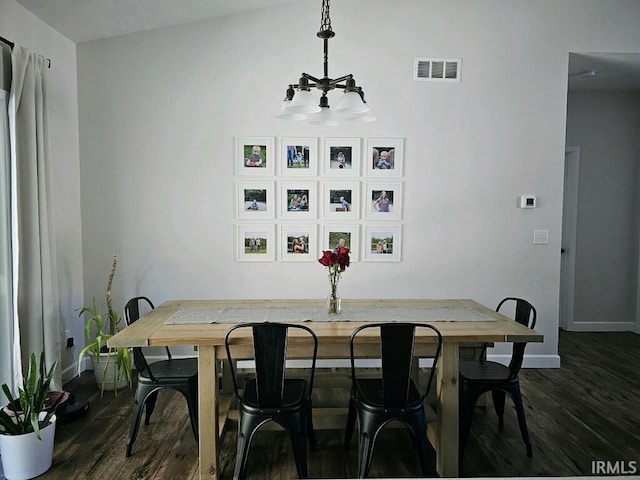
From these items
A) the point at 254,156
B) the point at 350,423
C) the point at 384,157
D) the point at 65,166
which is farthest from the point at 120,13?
the point at 350,423

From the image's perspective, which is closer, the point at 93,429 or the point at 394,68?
the point at 93,429

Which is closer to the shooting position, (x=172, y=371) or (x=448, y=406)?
(x=448, y=406)

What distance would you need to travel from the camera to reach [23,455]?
217cm

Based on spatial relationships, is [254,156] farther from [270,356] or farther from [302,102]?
[270,356]

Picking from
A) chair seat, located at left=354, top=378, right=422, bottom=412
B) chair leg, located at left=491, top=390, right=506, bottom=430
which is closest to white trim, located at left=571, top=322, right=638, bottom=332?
chair leg, located at left=491, top=390, right=506, bottom=430

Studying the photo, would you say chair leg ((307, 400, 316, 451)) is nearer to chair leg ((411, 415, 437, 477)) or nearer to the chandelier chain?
chair leg ((411, 415, 437, 477))

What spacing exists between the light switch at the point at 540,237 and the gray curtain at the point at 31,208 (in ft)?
12.8

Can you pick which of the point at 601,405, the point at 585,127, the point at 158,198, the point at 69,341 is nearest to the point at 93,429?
the point at 69,341

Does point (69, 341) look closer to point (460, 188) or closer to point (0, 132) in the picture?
point (0, 132)

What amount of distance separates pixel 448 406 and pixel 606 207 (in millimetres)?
4068

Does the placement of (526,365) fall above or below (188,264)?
below

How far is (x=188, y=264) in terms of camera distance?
12.4 ft

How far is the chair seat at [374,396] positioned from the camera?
7.00 ft

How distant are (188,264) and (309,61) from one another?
2042 millimetres
